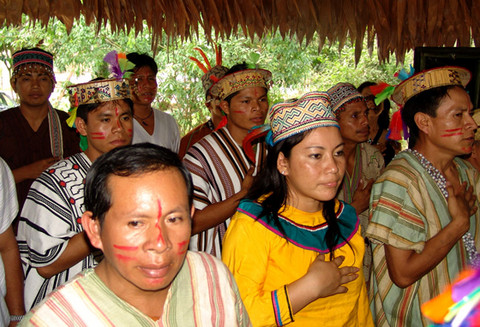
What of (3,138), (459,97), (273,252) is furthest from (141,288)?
(3,138)

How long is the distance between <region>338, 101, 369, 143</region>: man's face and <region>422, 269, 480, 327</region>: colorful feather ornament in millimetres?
2619

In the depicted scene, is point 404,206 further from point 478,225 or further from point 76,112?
point 76,112

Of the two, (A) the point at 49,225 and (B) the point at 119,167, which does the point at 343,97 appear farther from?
(B) the point at 119,167

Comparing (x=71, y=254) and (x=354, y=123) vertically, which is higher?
(x=354, y=123)

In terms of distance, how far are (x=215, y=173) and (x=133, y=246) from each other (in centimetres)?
164

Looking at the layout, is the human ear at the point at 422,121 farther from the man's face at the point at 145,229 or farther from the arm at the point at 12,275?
the arm at the point at 12,275

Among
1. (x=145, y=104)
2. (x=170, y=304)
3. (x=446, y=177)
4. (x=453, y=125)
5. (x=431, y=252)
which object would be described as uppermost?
(x=145, y=104)

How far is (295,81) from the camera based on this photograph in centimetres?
823

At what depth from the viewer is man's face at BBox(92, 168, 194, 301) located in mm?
1173

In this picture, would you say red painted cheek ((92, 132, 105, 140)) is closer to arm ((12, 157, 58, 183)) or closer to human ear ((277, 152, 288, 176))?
human ear ((277, 152, 288, 176))

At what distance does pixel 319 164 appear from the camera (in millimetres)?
1845

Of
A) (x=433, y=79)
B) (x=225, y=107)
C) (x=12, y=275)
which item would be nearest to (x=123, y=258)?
(x=12, y=275)

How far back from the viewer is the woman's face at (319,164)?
6.01 ft

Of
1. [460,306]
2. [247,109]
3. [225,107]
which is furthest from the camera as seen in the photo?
[225,107]
